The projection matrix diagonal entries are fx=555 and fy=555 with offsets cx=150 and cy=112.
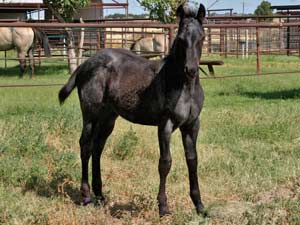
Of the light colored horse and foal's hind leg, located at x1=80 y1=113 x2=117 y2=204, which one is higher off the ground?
the light colored horse

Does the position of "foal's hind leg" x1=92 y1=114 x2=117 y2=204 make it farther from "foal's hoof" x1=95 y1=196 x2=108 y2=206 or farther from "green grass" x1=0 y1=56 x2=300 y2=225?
"green grass" x1=0 y1=56 x2=300 y2=225

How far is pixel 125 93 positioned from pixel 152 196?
3.64ft

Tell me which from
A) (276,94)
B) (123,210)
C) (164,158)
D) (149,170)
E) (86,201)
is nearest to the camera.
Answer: (164,158)

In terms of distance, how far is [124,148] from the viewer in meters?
6.79

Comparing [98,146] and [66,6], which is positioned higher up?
[66,6]

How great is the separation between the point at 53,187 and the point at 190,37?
94.9 inches

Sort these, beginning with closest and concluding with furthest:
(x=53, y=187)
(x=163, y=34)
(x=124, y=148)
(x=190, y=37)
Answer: (x=190, y=37) < (x=53, y=187) < (x=124, y=148) < (x=163, y=34)

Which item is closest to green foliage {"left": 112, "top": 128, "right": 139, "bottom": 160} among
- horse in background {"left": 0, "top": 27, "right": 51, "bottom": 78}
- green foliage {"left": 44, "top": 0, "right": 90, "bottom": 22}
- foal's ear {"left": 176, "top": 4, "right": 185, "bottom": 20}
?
foal's ear {"left": 176, "top": 4, "right": 185, "bottom": 20}

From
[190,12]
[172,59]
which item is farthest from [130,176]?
[190,12]

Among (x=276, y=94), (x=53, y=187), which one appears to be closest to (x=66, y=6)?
(x=276, y=94)

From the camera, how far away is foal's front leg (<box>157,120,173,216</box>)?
441 centimetres

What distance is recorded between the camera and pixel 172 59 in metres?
4.46

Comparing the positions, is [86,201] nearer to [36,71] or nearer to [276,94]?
[276,94]

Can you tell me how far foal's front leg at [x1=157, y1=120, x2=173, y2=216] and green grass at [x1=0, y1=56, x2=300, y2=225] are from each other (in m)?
0.12
